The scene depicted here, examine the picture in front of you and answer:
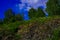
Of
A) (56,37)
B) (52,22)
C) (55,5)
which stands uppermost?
(55,5)

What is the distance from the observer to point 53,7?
31531 mm

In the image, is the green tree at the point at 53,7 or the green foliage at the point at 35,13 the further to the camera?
the green foliage at the point at 35,13

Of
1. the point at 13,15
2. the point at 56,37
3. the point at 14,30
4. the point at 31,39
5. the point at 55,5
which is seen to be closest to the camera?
the point at 56,37

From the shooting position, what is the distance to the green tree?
103 feet

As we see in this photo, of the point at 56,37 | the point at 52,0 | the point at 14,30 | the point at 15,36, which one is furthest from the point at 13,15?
the point at 56,37

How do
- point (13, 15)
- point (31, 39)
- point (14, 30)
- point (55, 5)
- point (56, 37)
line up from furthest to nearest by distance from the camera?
1. point (13, 15)
2. point (55, 5)
3. point (14, 30)
4. point (31, 39)
5. point (56, 37)

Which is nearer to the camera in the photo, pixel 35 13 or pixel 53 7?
pixel 53 7

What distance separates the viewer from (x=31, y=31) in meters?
17.2

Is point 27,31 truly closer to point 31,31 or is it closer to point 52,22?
point 31,31

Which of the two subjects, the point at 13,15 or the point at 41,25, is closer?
the point at 41,25

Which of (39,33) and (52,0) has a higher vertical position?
(52,0)

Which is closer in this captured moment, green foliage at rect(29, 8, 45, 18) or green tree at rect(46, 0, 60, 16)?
green tree at rect(46, 0, 60, 16)

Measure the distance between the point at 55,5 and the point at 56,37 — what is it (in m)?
18.0

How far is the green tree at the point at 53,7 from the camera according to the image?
31.3 metres
